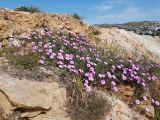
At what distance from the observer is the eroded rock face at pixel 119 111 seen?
7.77m

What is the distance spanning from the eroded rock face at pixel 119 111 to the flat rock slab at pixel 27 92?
1.21 metres

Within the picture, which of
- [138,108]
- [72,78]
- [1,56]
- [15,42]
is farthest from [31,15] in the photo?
[138,108]

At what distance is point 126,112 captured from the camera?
8.02 meters

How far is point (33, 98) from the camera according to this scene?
682cm

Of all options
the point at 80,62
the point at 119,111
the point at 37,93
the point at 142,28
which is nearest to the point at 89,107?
the point at 119,111

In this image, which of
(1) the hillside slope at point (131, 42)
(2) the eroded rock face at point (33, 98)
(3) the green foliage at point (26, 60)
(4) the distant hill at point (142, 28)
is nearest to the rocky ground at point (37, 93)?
(2) the eroded rock face at point (33, 98)

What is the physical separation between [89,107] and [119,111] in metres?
0.77

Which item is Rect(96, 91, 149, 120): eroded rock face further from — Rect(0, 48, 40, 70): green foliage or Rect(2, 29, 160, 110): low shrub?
Rect(0, 48, 40, 70): green foliage

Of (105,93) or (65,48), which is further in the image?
(65,48)

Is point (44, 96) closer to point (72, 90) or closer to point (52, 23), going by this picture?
point (72, 90)

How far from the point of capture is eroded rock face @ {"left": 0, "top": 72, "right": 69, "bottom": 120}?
674 cm

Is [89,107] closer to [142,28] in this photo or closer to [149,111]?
[149,111]

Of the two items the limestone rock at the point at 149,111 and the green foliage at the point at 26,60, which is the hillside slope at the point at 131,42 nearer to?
the limestone rock at the point at 149,111

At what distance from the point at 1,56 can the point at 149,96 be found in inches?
126
